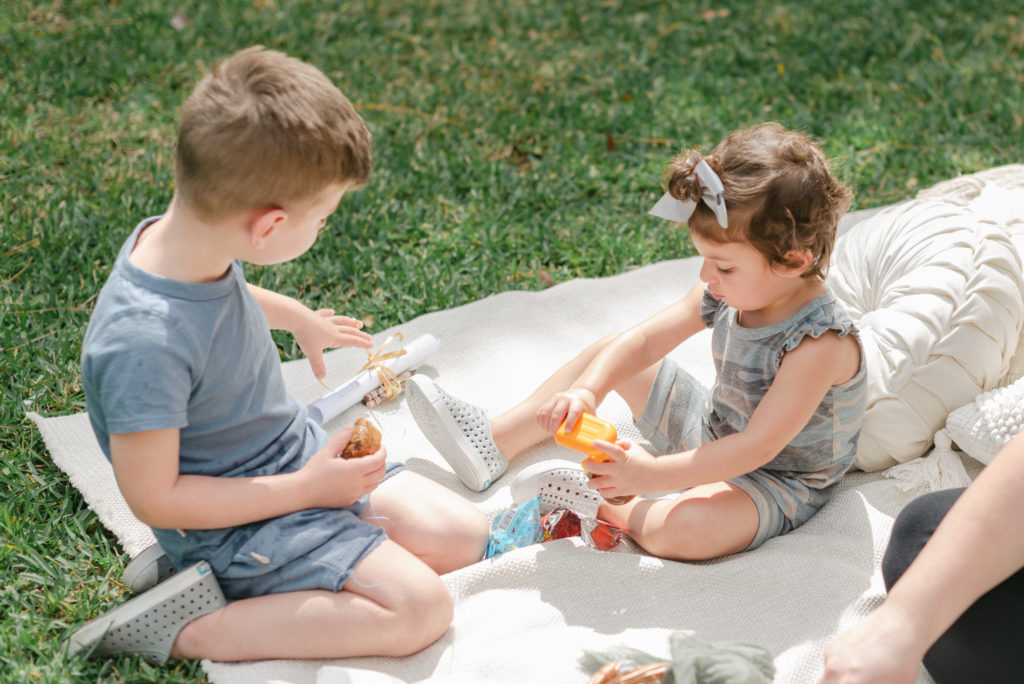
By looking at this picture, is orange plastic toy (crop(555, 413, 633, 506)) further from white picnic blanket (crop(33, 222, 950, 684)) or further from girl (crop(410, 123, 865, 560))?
white picnic blanket (crop(33, 222, 950, 684))

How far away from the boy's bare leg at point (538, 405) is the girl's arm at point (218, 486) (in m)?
0.48

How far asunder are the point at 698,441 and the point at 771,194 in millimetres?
579

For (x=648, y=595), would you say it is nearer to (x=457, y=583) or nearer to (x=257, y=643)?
(x=457, y=583)

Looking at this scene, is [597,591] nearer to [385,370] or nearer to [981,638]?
[981,638]

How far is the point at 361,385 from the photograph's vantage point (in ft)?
7.26

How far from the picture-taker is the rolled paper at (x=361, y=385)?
2.13 m

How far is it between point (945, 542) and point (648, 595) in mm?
559

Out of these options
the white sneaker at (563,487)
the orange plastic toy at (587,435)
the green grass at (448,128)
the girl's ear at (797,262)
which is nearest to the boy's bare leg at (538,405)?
the white sneaker at (563,487)

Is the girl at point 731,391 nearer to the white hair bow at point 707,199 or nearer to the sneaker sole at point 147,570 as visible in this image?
the white hair bow at point 707,199

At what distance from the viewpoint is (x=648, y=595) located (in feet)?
5.71

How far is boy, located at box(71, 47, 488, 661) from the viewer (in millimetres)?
1387

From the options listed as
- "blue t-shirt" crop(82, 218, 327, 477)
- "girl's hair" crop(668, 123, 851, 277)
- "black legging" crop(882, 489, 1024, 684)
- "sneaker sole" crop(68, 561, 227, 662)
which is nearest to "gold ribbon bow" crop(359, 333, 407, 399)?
"blue t-shirt" crop(82, 218, 327, 477)

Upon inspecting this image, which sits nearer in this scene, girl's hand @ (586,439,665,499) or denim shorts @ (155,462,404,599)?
denim shorts @ (155,462,404,599)

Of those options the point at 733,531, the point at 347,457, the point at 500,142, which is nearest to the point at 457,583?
the point at 347,457
